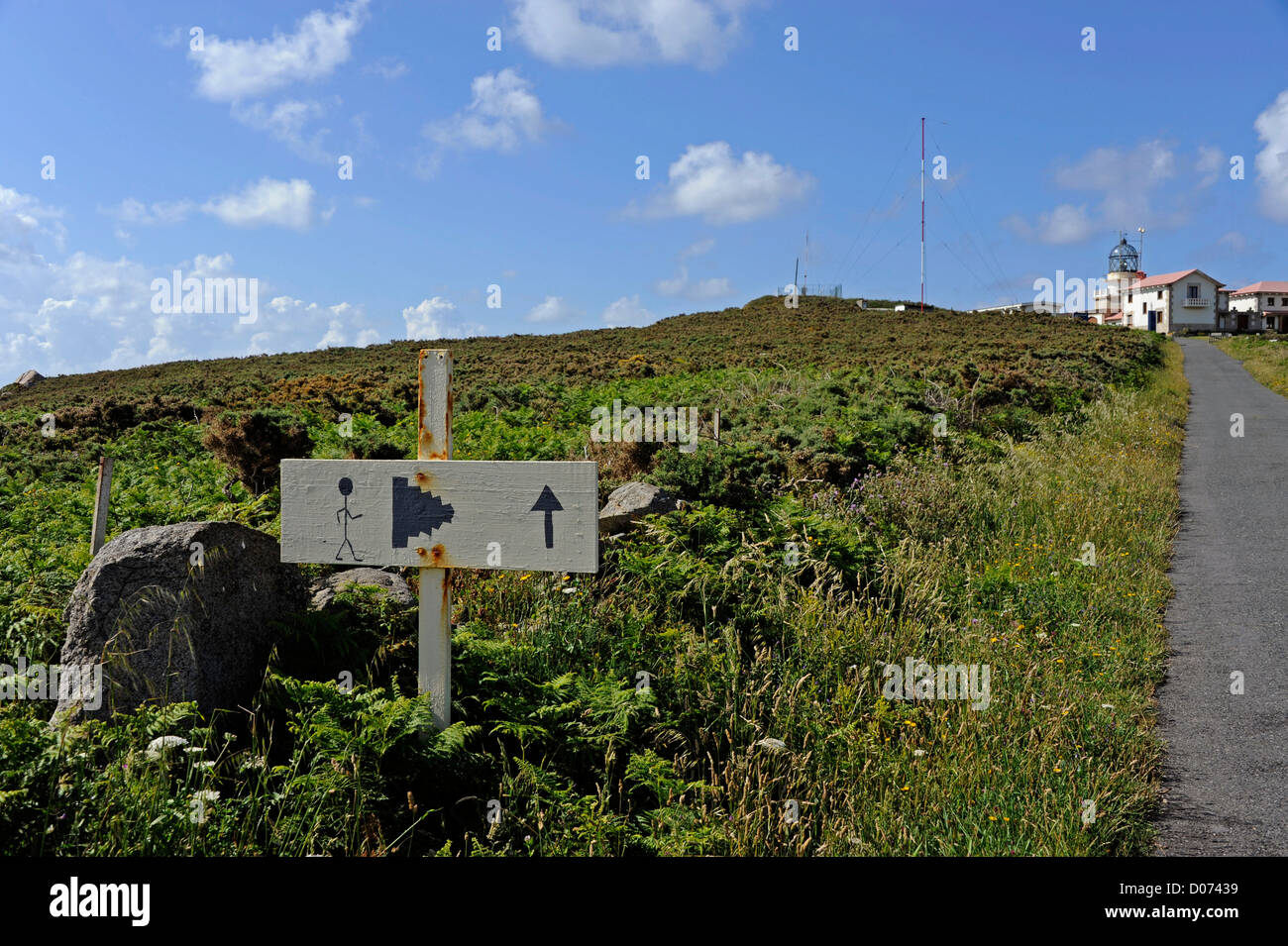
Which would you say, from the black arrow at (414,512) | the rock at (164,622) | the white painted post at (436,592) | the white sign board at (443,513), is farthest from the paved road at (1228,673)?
the rock at (164,622)

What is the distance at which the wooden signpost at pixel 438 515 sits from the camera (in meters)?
3.43

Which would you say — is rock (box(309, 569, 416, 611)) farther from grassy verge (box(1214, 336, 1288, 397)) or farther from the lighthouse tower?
the lighthouse tower

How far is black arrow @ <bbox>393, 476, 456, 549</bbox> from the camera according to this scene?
11.6 feet

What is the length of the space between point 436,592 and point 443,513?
0.37m

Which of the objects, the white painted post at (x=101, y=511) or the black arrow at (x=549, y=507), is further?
the white painted post at (x=101, y=511)

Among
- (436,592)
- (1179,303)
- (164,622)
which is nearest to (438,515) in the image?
(436,592)

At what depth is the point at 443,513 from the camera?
3.54 metres

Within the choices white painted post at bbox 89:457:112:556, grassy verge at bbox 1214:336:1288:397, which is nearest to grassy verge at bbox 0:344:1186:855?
white painted post at bbox 89:457:112:556

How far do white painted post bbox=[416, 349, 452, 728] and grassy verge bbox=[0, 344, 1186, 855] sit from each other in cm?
14

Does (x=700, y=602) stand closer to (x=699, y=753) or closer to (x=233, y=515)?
(x=699, y=753)

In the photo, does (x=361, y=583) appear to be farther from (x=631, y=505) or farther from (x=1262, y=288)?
(x=1262, y=288)

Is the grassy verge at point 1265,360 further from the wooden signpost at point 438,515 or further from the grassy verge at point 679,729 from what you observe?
the wooden signpost at point 438,515

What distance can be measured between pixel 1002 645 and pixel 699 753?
7.70 ft

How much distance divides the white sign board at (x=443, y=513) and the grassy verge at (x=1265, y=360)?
2974 cm
